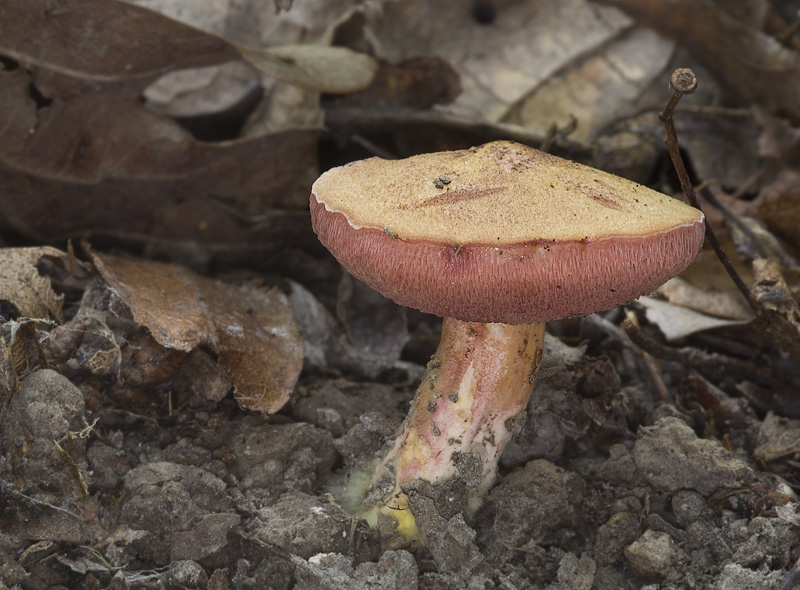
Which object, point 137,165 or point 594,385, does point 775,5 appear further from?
point 137,165

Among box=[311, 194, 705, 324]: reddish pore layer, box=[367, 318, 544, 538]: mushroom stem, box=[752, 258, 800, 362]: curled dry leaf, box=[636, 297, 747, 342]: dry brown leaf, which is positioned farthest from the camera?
box=[636, 297, 747, 342]: dry brown leaf

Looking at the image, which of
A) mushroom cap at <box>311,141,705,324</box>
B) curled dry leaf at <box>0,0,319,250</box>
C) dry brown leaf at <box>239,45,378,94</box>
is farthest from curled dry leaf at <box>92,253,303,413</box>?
dry brown leaf at <box>239,45,378,94</box>

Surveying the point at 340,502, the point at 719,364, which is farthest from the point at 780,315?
the point at 340,502

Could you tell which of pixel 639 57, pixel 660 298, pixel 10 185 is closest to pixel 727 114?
pixel 639 57

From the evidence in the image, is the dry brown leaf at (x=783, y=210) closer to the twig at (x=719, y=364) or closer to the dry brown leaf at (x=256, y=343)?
the twig at (x=719, y=364)

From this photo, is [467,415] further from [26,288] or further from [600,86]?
[600,86]

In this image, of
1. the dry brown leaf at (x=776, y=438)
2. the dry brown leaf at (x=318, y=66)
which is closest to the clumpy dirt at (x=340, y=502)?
the dry brown leaf at (x=776, y=438)

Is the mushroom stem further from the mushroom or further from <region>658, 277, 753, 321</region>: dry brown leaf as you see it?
<region>658, 277, 753, 321</region>: dry brown leaf
